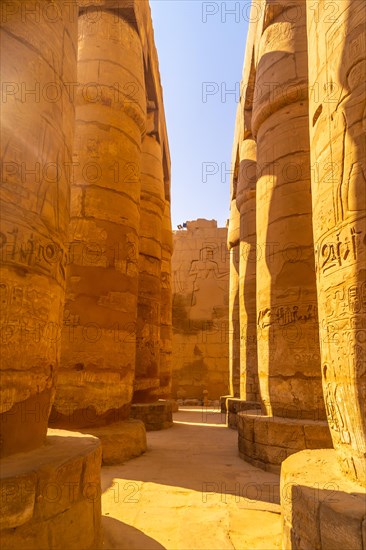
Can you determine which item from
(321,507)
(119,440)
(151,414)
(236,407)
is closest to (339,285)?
(321,507)

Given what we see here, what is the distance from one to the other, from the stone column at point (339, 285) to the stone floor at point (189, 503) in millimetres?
682

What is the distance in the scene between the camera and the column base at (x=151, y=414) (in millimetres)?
8438

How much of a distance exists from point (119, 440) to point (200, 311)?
13.4m

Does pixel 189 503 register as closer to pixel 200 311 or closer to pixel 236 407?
pixel 236 407

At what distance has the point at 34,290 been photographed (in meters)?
2.55

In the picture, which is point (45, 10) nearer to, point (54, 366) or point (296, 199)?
point (54, 366)

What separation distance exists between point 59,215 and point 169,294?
29.5 ft

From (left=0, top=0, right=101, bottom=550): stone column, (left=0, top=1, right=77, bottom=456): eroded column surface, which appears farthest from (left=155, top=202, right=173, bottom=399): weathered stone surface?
(left=0, top=1, right=77, bottom=456): eroded column surface

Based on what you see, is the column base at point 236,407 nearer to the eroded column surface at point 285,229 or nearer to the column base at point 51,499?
the eroded column surface at point 285,229

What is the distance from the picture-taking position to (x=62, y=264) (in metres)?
2.96

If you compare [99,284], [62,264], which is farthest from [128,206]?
[62,264]

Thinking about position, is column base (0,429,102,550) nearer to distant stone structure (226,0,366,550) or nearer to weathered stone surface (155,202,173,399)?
distant stone structure (226,0,366,550)

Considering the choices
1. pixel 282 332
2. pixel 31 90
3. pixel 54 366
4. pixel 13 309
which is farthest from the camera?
pixel 282 332

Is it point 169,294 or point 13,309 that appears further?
point 169,294
